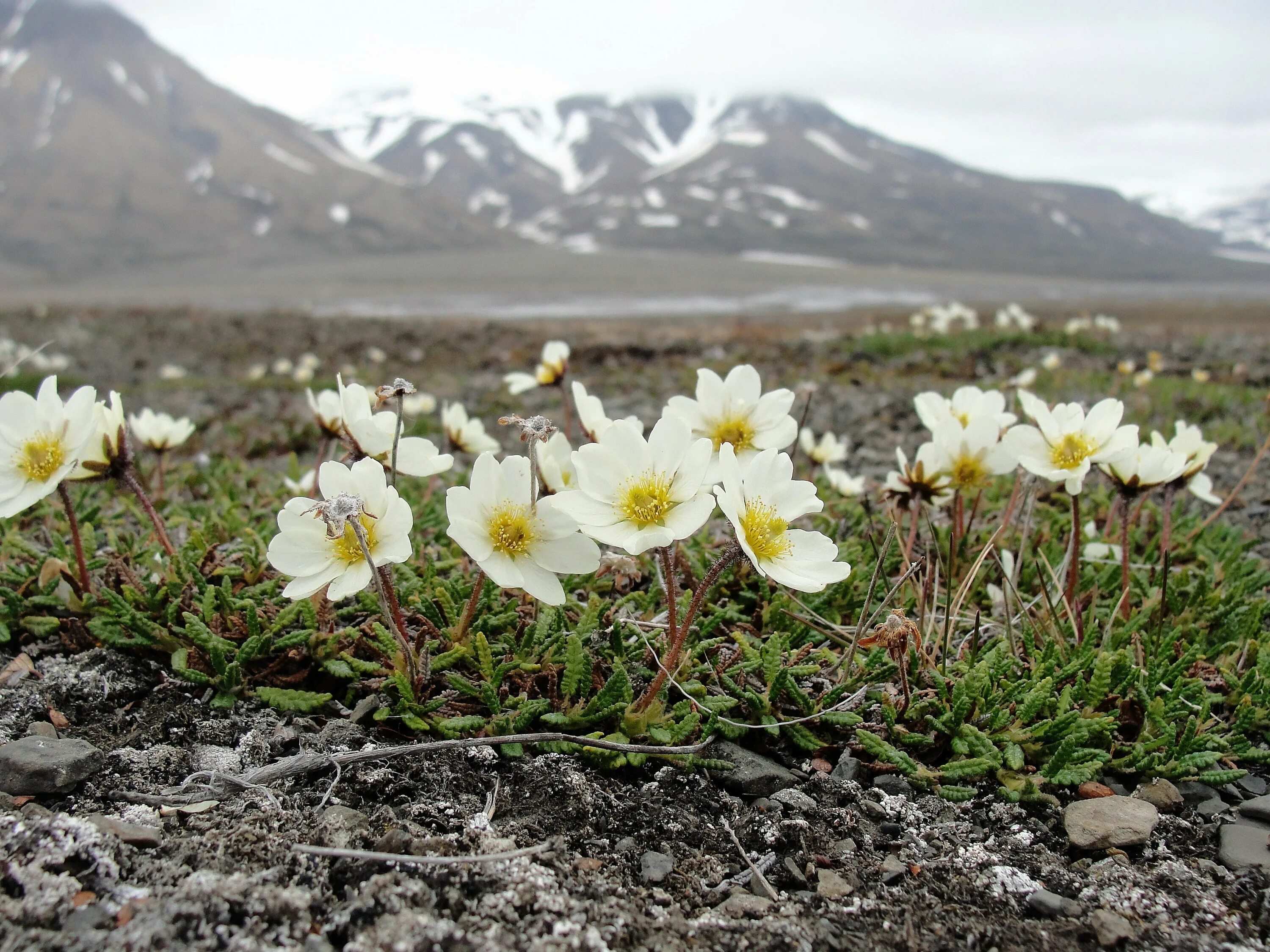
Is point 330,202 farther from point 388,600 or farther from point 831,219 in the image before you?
point 388,600

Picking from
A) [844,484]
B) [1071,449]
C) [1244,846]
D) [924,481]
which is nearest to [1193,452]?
[1071,449]

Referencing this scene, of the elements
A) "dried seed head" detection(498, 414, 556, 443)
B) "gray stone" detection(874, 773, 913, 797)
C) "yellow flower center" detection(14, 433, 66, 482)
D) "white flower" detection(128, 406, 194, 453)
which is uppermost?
"dried seed head" detection(498, 414, 556, 443)

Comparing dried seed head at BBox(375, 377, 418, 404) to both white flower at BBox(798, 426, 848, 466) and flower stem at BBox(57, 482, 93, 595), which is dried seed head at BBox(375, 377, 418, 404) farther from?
white flower at BBox(798, 426, 848, 466)

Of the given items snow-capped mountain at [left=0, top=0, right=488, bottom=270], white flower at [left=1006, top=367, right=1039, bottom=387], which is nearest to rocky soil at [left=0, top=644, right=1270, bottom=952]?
white flower at [left=1006, top=367, right=1039, bottom=387]

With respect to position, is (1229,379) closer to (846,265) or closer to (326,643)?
(326,643)

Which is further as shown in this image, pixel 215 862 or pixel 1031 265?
pixel 1031 265

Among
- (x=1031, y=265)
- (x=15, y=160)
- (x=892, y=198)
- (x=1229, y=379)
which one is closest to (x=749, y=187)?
(x=892, y=198)

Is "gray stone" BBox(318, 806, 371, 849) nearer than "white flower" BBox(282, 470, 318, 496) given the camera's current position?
Yes

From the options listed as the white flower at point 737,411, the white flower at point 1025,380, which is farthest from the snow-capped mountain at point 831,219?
the white flower at point 737,411
